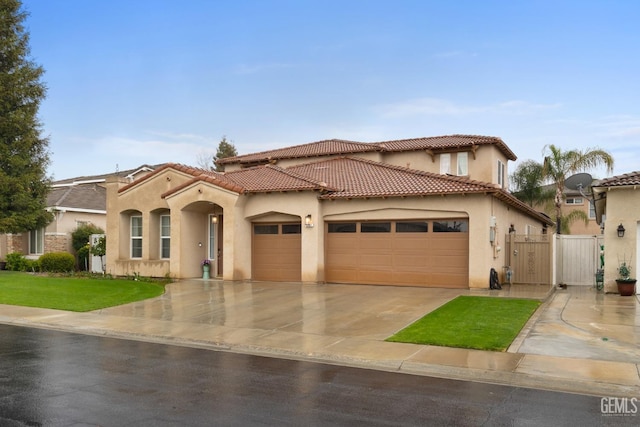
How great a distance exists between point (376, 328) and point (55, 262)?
72.5 feet

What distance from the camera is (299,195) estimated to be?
71.3 ft

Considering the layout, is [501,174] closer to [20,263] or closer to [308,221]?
[308,221]

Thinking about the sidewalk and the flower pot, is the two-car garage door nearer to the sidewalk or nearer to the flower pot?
the sidewalk

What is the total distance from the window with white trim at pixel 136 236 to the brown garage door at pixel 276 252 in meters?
6.55

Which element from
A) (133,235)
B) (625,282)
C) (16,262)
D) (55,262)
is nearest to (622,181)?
(625,282)

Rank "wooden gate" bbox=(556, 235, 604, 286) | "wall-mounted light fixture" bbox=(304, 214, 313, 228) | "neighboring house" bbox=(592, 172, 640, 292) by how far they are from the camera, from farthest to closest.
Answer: "wooden gate" bbox=(556, 235, 604, 286) → "wall-mounted light fixture" bbox=(304, 214, 313, 228) → "neighboring house" bbox=(592, 172, 640, 292)

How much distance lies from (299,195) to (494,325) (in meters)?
11.4

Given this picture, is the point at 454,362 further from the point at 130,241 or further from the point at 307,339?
the point at 130,241

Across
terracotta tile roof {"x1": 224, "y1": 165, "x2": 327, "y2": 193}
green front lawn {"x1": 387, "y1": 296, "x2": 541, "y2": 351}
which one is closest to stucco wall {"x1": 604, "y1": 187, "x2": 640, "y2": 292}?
green front lawn {"x1": 387, "y1": 296, "x2": 541, "y2": 351}

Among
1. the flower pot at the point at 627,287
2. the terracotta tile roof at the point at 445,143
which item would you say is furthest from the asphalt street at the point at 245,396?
the terracotta tile roof at the point at 445,143

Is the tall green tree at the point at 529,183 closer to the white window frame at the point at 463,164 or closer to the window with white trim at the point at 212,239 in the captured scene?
the white window frame at the point at 463,164

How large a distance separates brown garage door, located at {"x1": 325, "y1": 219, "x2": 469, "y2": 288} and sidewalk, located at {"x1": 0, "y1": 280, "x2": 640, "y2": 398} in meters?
1.07

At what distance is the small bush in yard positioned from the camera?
2803 centimetres

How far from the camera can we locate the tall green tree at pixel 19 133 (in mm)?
26938
